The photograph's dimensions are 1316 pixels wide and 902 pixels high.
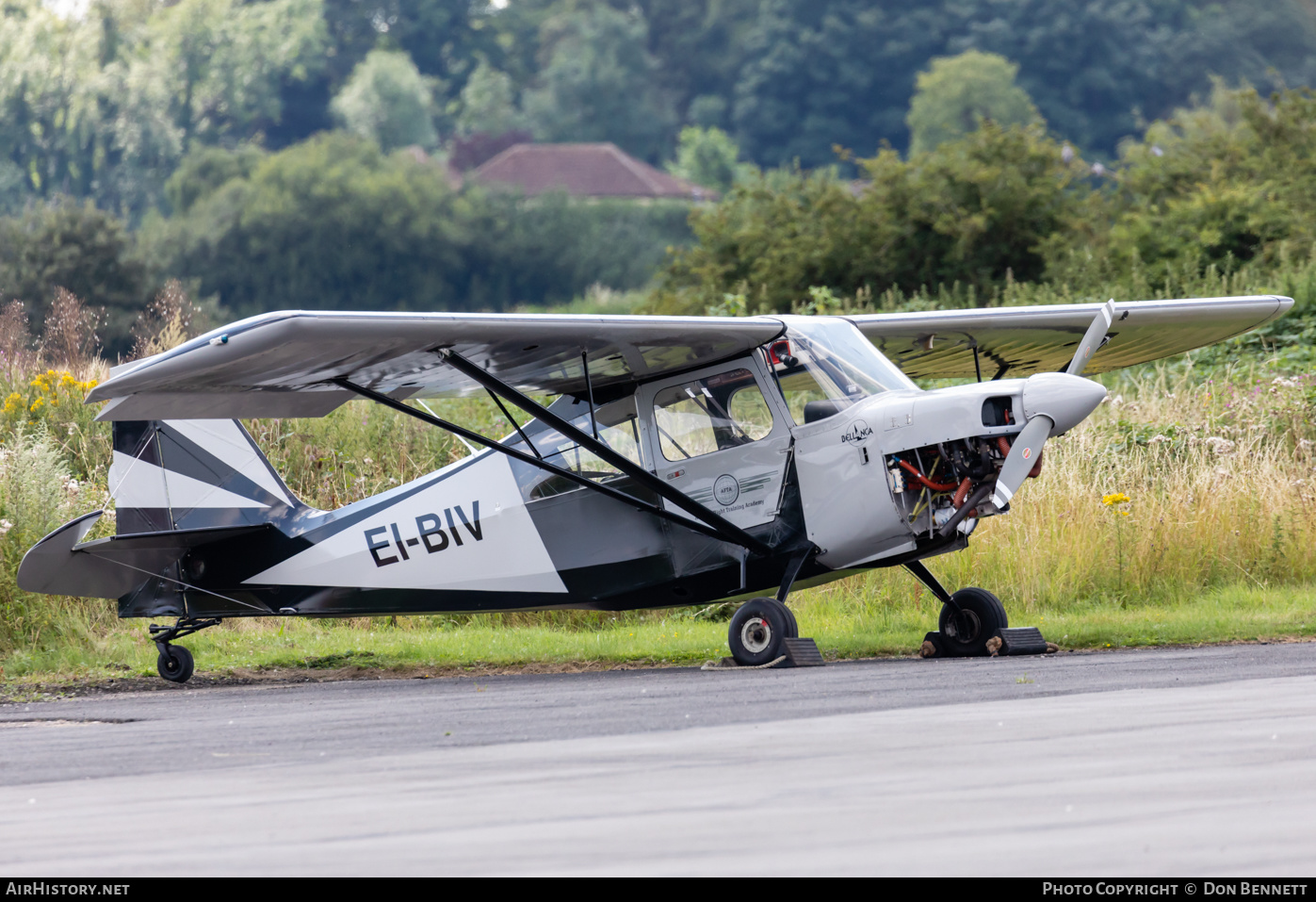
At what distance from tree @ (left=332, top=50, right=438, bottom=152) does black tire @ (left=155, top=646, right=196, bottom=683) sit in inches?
4034

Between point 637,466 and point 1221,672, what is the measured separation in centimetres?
407

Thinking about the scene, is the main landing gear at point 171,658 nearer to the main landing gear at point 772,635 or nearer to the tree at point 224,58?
the main landing gear at point 772,635

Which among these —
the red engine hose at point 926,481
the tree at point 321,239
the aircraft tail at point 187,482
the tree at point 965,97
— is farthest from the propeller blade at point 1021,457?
the tree at point 965,97

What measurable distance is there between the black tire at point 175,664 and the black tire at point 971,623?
5.68 metres

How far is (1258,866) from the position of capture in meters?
4.24

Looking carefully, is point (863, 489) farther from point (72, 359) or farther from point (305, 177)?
point (305, 177)

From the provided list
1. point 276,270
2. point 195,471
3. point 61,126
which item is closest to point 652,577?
point 195,471

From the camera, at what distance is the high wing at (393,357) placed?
31.6ft

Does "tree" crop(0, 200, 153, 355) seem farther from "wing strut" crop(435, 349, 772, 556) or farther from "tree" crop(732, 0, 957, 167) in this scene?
"tree" crop(732, 0, 957, 167)

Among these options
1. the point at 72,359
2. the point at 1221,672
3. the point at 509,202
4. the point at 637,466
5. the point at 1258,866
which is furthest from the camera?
the point at 509,202

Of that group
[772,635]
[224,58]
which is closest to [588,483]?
[772,635]

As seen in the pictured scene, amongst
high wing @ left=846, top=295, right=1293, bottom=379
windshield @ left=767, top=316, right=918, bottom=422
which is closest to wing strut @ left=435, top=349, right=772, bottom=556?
windshield @ left=767, top=316, right=918, bottom=422

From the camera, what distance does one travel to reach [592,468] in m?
11.7

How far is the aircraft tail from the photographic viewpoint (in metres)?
12.4
